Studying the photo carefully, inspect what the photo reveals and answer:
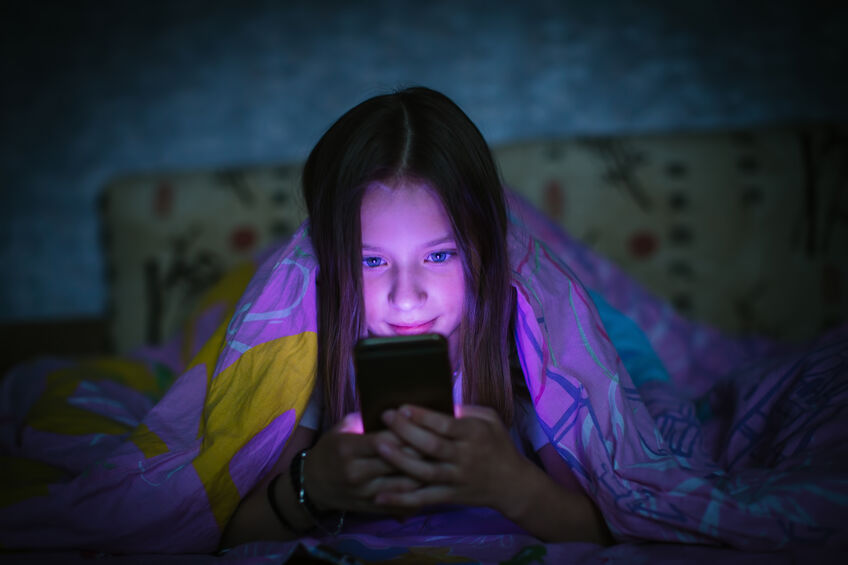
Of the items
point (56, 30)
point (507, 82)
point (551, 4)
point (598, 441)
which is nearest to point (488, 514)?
point (598, 441)

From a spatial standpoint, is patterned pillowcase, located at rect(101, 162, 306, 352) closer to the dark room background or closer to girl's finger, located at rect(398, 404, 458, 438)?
the dark room background

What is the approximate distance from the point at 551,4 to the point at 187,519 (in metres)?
1.46

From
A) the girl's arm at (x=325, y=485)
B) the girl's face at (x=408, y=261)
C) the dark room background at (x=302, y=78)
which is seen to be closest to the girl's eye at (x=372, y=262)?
the girl's face at (x=408, y=261)

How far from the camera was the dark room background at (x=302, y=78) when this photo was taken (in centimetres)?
150

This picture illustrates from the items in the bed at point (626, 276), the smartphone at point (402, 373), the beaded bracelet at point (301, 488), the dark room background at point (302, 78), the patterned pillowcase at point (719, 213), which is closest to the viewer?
the smartphone at point (402, 373)

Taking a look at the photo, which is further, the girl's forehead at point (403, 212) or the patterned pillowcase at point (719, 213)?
the patterned pillowcase at point (719, 213)

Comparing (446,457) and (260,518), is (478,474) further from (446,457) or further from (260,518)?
(260,518)

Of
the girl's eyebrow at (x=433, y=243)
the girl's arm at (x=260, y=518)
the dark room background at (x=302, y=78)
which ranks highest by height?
the dark room background at (x=302, y=78)

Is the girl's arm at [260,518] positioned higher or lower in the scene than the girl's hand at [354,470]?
lower

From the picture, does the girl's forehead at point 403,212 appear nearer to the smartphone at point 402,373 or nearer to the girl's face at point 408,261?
the girl's face at point 408,261

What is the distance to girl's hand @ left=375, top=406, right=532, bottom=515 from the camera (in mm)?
534

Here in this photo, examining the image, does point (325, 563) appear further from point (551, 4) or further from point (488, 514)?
point (551, 4)

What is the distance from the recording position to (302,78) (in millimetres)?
1615

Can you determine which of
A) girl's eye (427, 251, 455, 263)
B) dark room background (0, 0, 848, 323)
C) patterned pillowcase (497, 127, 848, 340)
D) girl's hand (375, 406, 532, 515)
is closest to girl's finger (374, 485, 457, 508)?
girl's hand (375, 406, 532, 515)
